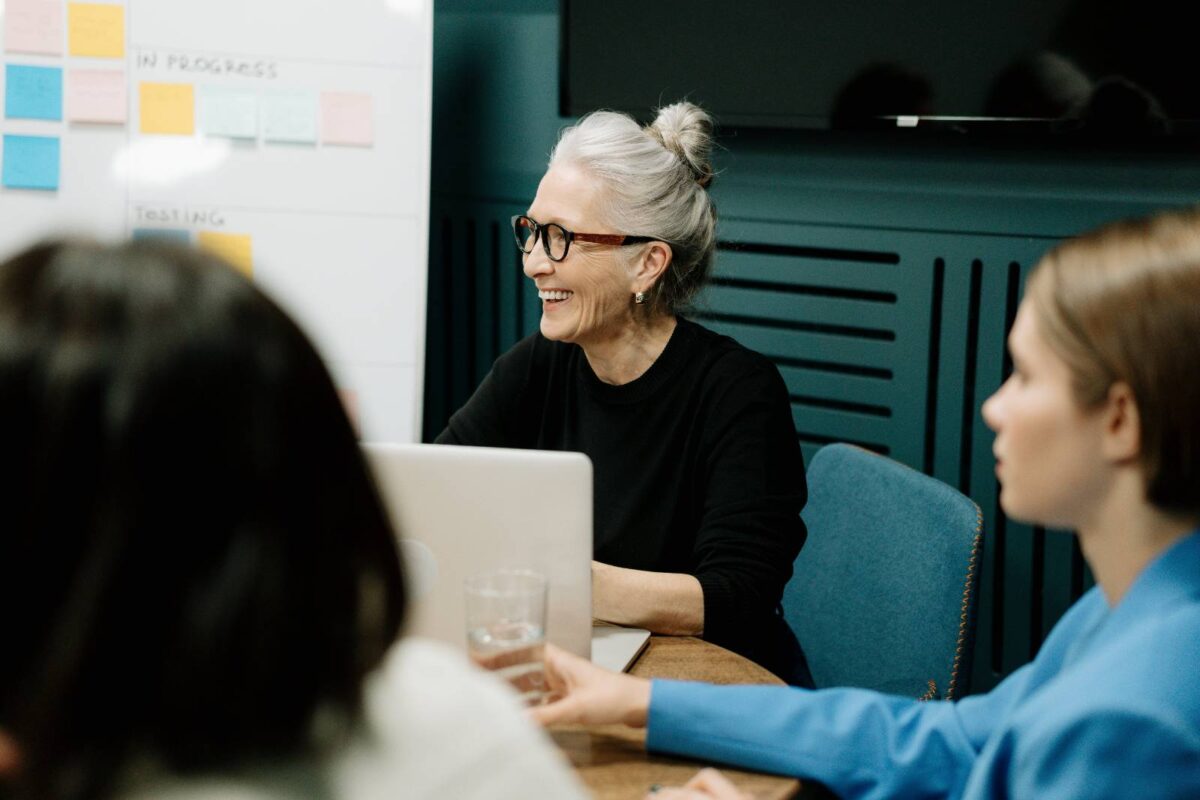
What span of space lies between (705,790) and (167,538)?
26.1 inches

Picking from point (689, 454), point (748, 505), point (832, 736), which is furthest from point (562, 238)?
point (832, 736)

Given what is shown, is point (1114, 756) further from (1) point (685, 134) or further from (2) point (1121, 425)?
(1) point (685, 134)

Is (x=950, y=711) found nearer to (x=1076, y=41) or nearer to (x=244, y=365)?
(x=244, y=365)

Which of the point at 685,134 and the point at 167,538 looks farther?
the point at 685,134

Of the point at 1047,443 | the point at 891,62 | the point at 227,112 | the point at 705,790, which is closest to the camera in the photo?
the point at 1047,443

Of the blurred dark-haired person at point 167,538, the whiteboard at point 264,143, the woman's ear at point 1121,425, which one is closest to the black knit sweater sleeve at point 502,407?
the whiteboard at point 264,143

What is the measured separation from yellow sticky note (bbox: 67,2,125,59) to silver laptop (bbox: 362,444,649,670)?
1720 millimetres

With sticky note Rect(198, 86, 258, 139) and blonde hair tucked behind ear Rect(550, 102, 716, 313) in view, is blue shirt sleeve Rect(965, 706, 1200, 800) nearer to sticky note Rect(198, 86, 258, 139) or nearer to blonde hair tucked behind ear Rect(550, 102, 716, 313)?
blonde hair tucked behind ear Rect(550, 102, 716, 313)

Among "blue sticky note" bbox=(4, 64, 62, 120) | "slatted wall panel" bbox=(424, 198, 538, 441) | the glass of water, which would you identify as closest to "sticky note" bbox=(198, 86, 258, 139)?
"blue sticky note" bbox=(4, 64, 62, 120)

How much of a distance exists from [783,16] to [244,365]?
2.27 meters

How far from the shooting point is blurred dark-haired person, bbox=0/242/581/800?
613mm

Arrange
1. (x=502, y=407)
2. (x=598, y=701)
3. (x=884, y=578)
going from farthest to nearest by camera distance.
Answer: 1. (x=502, y=407)
2. (x=884, y=578)
3. (x=598, y=701)

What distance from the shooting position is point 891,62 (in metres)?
2.58

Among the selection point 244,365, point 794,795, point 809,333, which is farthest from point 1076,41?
point 244,365
